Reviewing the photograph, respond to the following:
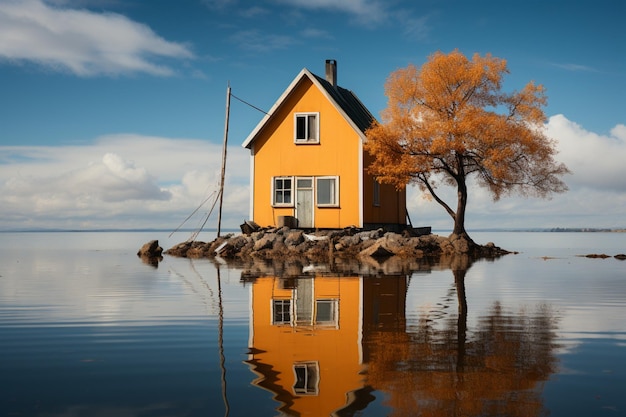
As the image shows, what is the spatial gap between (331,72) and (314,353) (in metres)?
28.0

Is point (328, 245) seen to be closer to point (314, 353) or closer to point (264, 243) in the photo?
point (264, 243)

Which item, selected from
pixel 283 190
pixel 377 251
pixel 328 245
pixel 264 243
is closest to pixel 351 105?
pixel 283 190

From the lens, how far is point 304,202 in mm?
29719

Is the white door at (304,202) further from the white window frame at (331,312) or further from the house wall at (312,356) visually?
the house wall at (312,356)

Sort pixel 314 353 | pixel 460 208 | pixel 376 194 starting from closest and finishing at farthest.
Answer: pixel 314 353
pixel 376 194
pixel 460 208

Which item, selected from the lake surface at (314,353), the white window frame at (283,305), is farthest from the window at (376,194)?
the white window frame at (283,305)

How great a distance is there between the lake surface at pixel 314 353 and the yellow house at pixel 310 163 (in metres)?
17.1

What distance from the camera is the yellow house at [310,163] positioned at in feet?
95.9

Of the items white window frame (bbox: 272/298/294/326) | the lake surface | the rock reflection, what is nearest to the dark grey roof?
the lake surface

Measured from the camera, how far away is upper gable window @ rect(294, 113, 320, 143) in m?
29.7

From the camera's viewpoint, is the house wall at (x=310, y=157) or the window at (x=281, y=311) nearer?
the window at (x=281, y=311)

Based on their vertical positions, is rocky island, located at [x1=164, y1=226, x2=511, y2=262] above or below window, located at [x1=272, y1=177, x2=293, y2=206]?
below

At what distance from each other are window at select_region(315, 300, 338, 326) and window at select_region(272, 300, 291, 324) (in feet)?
1.38

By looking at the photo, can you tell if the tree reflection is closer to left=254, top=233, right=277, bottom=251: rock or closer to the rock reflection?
the rock reflection
